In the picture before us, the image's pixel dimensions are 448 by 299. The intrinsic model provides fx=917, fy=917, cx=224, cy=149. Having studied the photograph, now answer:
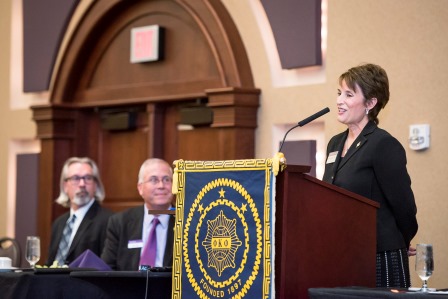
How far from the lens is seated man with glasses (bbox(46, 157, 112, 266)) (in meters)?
5.88

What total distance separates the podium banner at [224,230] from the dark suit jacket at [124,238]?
146 cm

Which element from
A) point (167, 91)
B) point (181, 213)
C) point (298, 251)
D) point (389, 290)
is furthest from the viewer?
point (167, 91)

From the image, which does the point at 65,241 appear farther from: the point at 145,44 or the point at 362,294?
the point at 362,294

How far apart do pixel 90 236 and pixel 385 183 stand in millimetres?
2693

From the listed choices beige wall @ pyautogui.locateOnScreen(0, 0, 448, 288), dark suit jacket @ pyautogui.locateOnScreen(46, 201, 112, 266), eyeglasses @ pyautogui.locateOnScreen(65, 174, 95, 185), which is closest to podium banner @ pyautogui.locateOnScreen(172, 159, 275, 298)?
beige wall @ pyautogui.locateOnScreen(0, 0, 448, 288)

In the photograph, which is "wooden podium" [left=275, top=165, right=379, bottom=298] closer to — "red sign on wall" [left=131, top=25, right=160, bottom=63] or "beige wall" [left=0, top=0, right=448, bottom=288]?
"beige wall" [left=0, top=0, right=448, bottom=288]

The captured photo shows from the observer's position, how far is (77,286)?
13.7 ft

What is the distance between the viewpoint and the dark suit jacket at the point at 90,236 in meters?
5.86

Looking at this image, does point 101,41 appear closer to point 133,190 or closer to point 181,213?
point 133,190

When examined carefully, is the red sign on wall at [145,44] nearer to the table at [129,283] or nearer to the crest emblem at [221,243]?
the table at [129,283]

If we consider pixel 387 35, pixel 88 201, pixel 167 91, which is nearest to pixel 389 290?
pixel 387 35

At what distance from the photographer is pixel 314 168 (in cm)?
Answer: 573

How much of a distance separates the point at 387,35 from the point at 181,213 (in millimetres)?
2231

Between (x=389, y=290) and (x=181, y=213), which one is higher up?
(x=181, y=213)
